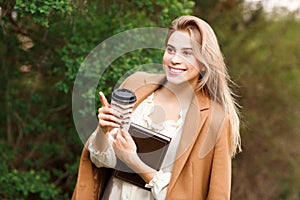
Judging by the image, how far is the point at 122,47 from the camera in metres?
3.32

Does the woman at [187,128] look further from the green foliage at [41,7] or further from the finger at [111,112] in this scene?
the green foliage at [41,7]

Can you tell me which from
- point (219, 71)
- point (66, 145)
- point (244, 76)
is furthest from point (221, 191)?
point (244, 76)

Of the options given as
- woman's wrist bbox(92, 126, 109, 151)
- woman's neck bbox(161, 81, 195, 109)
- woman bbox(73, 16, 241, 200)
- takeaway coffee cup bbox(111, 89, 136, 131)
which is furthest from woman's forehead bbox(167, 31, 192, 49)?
woman's wrist bbox(92, 126, 109, 151)

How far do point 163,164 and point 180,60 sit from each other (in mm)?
388

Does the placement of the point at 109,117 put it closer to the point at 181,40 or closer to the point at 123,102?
the point at 123,102

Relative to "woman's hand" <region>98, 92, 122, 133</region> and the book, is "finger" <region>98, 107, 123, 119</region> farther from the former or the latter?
the book

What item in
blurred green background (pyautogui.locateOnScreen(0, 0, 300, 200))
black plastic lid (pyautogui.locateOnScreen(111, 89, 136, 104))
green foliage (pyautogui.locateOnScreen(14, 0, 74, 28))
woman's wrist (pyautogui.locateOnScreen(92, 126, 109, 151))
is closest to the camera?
black plastic lid (pyautogui.locateOnScreen(111, 89, 136, 104))

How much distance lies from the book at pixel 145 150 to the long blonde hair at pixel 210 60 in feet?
0.85

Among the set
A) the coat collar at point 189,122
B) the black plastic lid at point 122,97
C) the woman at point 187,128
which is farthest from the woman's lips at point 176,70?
the black plastic lid at point 122,97

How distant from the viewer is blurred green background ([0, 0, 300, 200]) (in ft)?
11.8

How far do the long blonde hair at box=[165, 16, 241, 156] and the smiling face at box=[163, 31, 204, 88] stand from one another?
20 millimetres

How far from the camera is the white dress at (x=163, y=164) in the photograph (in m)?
2.05

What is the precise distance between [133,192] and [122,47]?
139 centimetres

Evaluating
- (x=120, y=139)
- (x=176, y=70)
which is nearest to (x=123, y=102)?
(x=120, y=139)
